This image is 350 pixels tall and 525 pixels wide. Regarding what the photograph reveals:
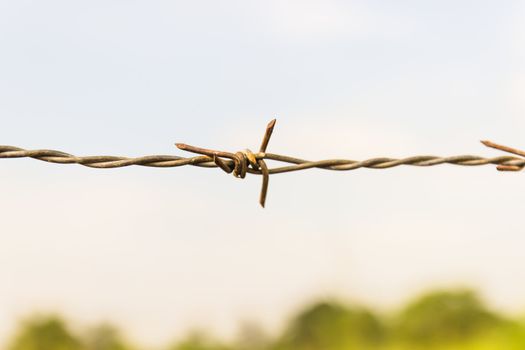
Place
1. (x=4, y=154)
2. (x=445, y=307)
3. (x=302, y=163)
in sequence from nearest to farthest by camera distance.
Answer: (x=4, y=154) < (x=302, y=163) < (x=445, y=307)

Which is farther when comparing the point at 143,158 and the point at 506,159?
the point at 506,159

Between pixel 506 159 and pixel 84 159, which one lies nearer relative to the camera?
pixel 84 159

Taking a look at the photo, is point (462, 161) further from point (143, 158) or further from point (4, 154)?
point (4, 154)

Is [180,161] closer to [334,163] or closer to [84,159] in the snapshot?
[84,159]

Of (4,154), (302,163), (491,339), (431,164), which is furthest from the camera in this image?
(491,339)

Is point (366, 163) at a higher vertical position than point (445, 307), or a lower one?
higher

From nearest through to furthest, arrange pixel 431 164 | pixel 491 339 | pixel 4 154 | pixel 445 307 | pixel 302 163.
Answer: pixel 4 154, pixel 302 163, pixel 431 164, pixel 491 339, pixel 445 307

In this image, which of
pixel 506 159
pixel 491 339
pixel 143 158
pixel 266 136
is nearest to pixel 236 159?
pixel 266 136

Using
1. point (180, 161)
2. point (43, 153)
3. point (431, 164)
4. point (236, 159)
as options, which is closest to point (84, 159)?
point (43, 153)

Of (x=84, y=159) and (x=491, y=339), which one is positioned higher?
(x=84, y=159)
